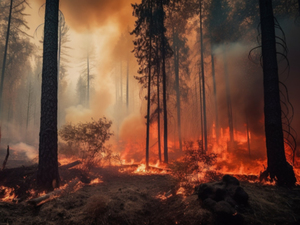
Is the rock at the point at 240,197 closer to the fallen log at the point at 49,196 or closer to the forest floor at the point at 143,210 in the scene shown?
the forest floor at the point at 143,210

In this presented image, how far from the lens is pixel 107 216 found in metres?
4.08

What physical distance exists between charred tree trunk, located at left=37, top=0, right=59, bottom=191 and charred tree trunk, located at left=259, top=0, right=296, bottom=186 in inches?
360

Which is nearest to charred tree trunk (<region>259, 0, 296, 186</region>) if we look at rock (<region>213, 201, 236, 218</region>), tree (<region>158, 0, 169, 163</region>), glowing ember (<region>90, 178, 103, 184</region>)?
rock (<region>213, 201, 236, 218</region>)

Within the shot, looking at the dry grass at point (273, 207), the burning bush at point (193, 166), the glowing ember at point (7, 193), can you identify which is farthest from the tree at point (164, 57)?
the glowing ember at point (7, 193)

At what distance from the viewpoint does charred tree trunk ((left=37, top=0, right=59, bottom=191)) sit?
6.00 m

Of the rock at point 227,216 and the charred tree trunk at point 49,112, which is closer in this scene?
the rock at point 227,216

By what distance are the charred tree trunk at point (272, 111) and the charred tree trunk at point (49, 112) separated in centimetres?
914

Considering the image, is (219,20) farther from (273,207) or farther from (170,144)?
(273,207)

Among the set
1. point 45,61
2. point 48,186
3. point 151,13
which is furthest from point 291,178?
point 151,13

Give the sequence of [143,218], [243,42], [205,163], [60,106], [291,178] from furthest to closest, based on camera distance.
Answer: [60,106], [243,42], [205,163], [291,178], [143,218]

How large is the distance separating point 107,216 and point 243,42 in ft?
74.8

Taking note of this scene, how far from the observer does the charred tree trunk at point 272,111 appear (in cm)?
584

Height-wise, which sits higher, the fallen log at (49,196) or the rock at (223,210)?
the rock at (223,210)

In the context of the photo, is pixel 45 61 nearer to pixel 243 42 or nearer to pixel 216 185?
pixel 216 185
